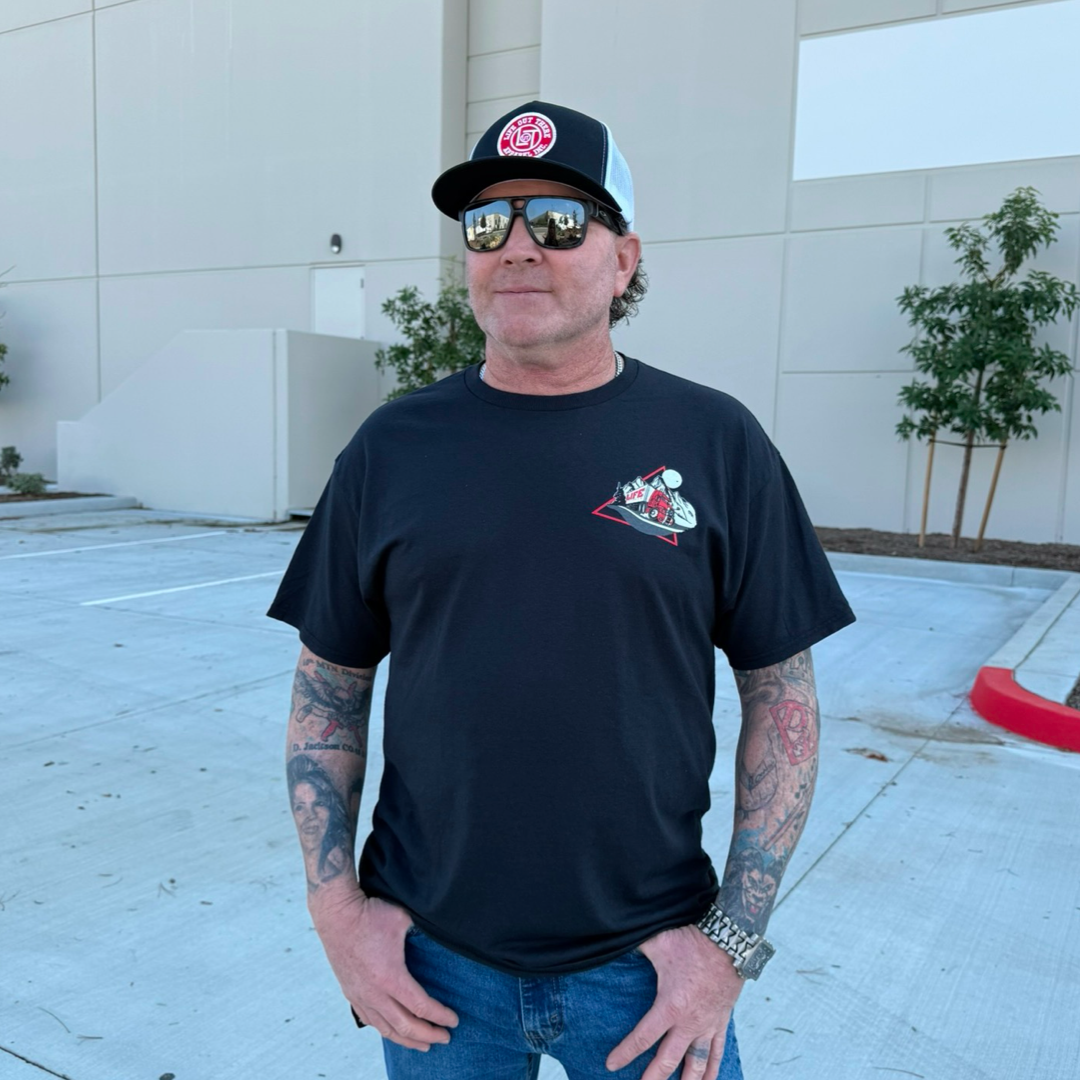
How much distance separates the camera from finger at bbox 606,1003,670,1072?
1503mm

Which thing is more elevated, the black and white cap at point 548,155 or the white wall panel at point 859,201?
the white wall panel at point 859,201

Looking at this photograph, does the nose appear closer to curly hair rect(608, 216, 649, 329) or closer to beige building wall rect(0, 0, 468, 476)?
curly hair rect(608, 216, 649, 329)

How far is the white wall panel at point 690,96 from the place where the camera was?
13.9 m

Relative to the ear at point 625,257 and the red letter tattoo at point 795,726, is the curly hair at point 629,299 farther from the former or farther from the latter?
the red letter tattoo at point 795,726

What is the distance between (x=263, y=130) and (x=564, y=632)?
18472 millimetres

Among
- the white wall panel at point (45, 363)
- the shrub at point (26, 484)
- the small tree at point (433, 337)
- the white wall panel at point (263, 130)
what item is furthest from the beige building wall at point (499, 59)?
the shrub at point (26, 484)

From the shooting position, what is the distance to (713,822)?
4.29 m

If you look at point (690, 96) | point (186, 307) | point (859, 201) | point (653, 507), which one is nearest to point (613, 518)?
point (653, 507)

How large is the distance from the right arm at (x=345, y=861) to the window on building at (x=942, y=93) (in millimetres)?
13026

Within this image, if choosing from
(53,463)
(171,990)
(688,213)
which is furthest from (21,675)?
(53,463)

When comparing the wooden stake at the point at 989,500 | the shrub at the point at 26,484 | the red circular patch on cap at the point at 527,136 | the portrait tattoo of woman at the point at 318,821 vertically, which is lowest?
the shrub at the point at 26,484

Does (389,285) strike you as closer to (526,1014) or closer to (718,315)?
(718,315)

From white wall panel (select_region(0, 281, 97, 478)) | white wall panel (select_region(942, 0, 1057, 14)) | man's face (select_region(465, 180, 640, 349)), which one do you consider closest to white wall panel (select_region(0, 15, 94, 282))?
white wall panel (select_region(0, 281, 97, 478))

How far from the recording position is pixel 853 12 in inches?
520
